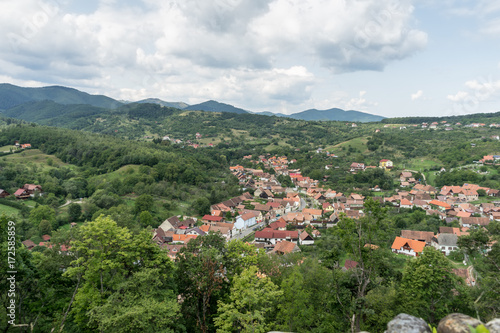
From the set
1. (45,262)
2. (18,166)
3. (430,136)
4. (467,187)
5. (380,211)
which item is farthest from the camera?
(430,136)

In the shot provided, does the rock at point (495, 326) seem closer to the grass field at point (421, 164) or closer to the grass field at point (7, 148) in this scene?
the grass field at point (421, 164)

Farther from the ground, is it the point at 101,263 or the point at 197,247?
the point at 101,263

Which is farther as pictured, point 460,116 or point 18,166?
point 460,116

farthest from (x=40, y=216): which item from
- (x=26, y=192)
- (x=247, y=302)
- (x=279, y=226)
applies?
(x=247, y=302)

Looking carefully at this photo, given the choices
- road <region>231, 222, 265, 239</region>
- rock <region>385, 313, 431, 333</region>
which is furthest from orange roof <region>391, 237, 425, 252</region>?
rock <region>385, 313, 431, 333</region>

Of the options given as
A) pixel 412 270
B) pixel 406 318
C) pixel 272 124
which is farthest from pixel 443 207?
pixel 272 124

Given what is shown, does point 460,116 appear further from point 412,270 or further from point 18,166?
point 18,166

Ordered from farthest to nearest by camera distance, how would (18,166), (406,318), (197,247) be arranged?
(18,166) < (197,247) < (406,318)
